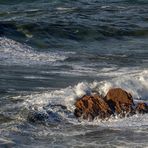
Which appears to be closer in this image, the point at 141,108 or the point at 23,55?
the point at 141,108

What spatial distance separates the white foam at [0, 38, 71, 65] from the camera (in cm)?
1884

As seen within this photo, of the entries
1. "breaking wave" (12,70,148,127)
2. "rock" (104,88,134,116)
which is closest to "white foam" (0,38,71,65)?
"breaking wave" (12,70,148,127)

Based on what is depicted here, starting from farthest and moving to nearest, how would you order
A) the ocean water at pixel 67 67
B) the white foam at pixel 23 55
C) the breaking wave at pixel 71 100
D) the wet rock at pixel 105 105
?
the white foam at pixel 23 55, the wet rock at pixel 105 105, the breaking wave at pixel 71 100, the ocean water at pixel 67 67

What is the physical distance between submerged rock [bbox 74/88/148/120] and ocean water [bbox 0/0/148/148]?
0.61ft

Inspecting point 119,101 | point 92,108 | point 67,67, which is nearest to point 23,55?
point 67,67

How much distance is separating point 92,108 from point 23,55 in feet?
27.3

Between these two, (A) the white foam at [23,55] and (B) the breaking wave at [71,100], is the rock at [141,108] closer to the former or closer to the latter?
(B) the breaking wave at [71,100]

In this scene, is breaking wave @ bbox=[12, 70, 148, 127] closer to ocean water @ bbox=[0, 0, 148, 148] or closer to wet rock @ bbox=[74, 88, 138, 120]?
ocean water @ bbox=[0, 0, 148, 148]

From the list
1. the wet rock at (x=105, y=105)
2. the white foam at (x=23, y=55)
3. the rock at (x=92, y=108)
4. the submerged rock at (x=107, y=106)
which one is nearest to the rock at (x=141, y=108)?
the submerged rock at (x=107, y=106)

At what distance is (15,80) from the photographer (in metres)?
15.5

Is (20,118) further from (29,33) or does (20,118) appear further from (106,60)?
(29,33)

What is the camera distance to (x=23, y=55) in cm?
1997

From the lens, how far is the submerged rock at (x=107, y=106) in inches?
470

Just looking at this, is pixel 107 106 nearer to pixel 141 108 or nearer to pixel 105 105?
pixel 105 105
